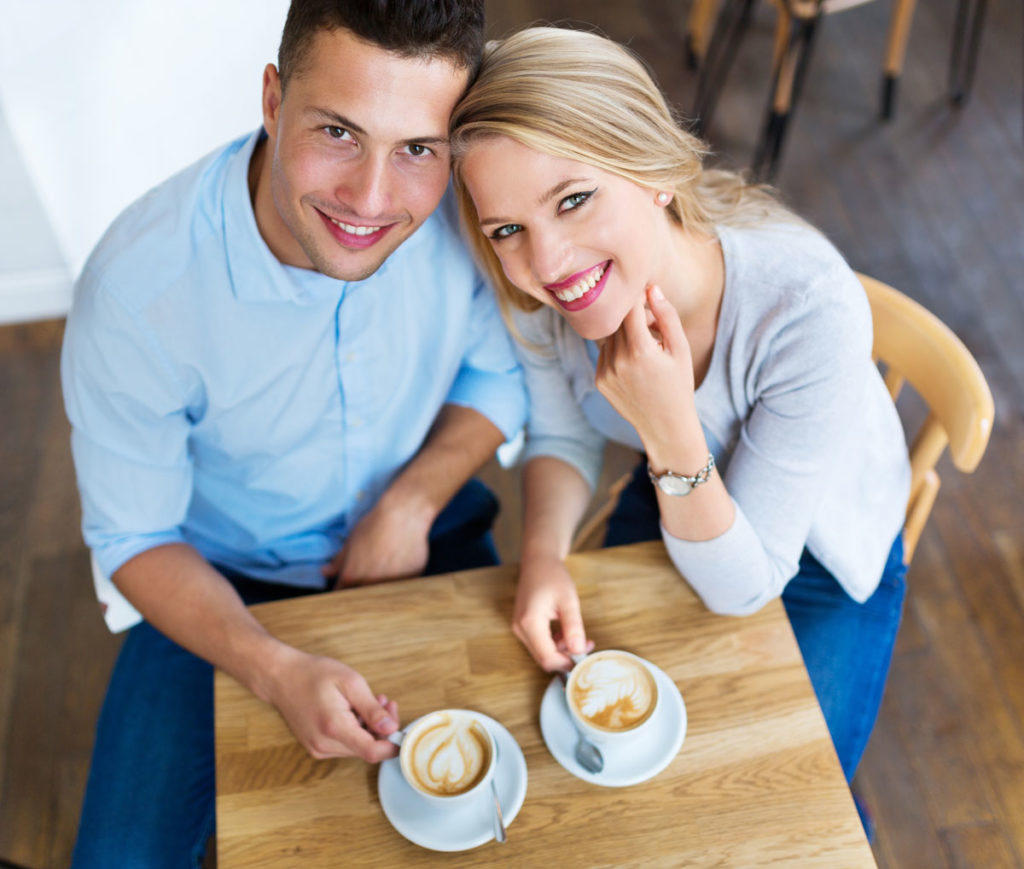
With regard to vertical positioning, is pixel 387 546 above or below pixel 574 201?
below

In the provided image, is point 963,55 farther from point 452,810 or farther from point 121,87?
point 452,810

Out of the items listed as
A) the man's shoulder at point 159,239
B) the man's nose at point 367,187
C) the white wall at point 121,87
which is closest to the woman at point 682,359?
the man's nose at point 367,187

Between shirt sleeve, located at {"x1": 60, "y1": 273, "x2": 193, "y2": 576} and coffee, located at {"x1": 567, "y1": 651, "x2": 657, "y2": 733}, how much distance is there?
70 cm

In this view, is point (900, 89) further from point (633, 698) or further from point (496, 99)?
point (633, 698)

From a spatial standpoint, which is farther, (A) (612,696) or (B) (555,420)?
(B) (555,420)

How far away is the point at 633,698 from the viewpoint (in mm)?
1120

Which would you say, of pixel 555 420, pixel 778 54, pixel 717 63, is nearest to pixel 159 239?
pixel 555 420

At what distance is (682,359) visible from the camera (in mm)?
1225

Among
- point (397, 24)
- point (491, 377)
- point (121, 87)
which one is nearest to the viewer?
point (397, 24)

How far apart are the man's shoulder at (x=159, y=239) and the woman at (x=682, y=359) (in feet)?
1.17

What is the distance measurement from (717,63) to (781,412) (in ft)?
8.84

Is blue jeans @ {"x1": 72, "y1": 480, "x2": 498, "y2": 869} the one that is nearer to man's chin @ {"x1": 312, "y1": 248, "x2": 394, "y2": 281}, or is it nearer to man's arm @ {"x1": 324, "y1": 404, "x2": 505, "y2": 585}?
man's arm @ {"x1": 324, "y1": 404, "x2": 505, "y2": 585}

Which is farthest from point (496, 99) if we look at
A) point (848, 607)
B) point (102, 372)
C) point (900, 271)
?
point (900, 271)

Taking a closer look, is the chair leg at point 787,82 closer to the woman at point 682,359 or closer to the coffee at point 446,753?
the woman at point 682,359
